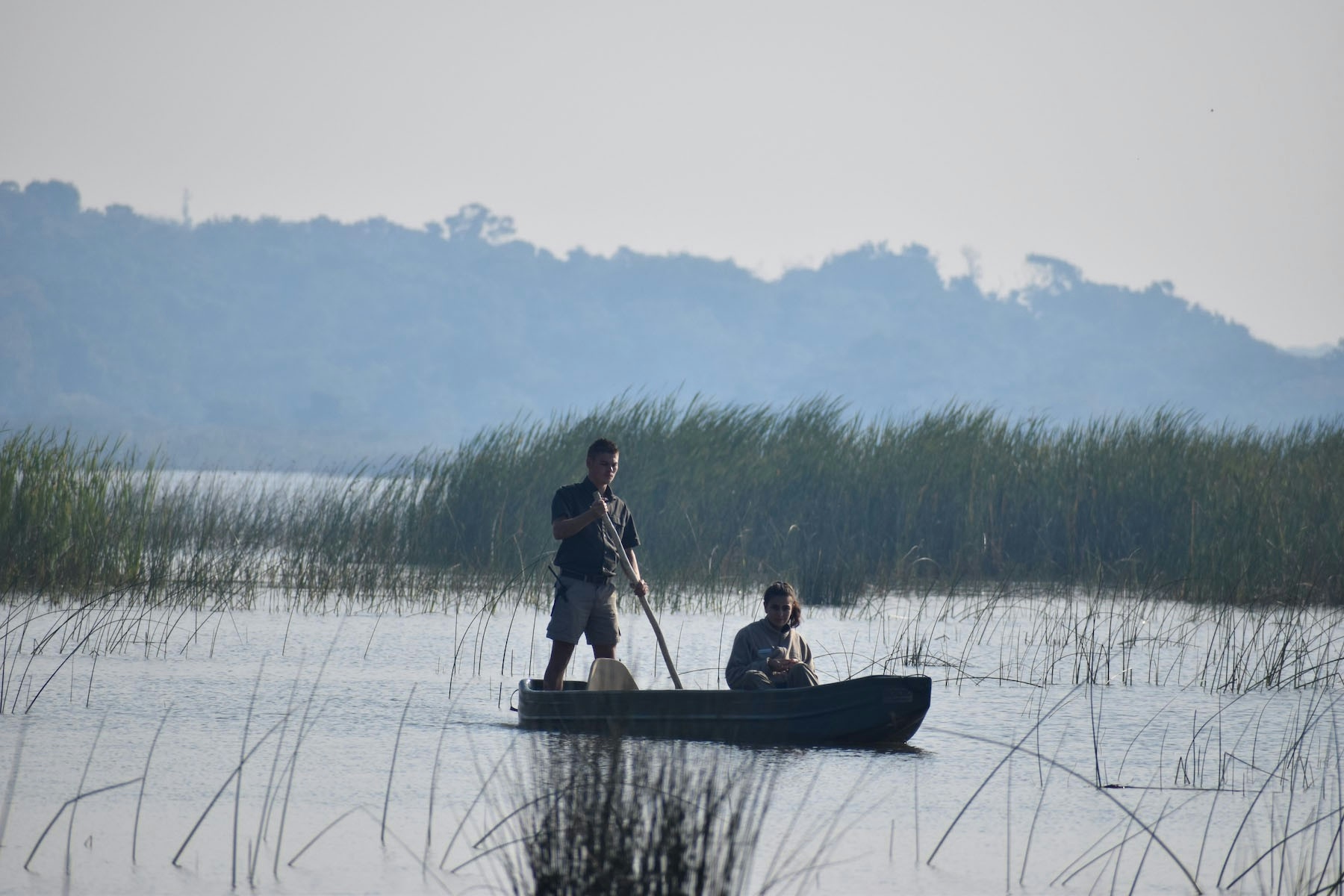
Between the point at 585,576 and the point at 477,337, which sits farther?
the point at 477,337

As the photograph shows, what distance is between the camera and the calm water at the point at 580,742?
5301mm

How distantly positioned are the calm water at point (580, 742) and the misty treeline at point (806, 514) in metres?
2.18

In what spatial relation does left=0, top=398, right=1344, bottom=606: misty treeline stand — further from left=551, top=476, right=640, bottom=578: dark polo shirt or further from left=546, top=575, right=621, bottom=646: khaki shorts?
left=551, top=476, right=640, bottom=578: dark polo shirt

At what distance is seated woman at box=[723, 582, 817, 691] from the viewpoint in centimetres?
768

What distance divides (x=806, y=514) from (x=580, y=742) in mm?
8956

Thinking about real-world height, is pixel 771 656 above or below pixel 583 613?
below

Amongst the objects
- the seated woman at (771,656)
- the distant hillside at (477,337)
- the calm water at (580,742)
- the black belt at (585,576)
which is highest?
the distant hillside at (477,337)

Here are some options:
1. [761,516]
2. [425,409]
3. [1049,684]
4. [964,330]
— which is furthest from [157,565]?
[964,330]

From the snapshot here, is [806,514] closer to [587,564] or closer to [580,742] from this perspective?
[587,564]

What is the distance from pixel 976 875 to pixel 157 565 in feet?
29.8

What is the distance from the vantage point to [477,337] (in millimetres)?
115375

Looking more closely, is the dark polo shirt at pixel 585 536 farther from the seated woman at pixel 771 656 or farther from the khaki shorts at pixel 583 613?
the seated woman at pixel 771 656

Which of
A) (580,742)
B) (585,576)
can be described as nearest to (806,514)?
(585,576)

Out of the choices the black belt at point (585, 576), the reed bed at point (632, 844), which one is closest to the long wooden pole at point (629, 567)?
the black belt at point (585, 576)
